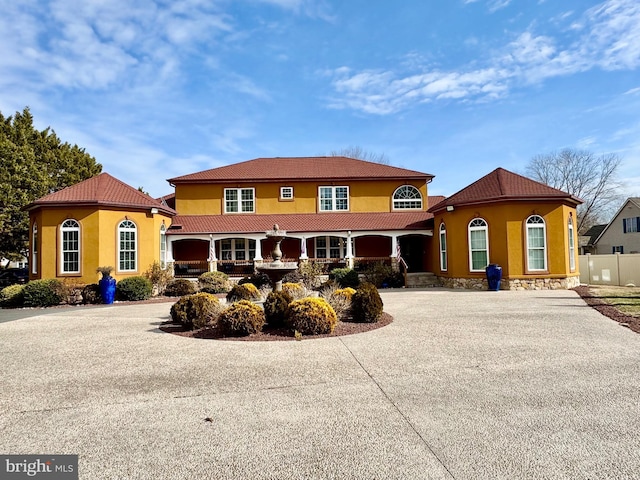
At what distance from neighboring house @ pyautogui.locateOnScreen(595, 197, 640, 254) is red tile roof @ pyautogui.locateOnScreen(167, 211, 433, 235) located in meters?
23.4

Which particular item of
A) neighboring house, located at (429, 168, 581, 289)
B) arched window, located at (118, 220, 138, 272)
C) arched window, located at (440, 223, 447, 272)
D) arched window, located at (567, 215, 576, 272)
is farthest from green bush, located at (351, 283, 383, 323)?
arched window, located at (567, 215, 576, 272)

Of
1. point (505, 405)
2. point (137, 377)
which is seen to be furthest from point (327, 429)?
point (137, 377)

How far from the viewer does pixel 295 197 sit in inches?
955

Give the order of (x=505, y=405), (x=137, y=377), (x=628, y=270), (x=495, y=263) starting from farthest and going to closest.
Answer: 1. (x=628, y=270)
2. (x=495, y=263)
3. (x=137, y=377)
4. (x=505, y=405)

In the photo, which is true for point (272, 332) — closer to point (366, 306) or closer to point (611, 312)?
point (366, 306)

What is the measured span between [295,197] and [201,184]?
5806 millimetres

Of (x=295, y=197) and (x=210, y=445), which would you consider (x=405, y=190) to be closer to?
(x=295, y=197)

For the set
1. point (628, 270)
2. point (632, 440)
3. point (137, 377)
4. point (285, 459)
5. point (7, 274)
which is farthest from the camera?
point (7, 274)

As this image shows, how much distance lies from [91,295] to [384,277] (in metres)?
13.3

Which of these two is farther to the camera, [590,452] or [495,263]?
[495,263]

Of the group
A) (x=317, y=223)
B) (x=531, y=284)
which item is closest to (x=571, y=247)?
(x=531, y=284)

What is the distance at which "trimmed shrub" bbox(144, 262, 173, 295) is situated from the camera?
17875 millimetres

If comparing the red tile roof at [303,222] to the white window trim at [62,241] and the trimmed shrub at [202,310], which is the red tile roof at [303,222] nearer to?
the white window trim at [62,241]

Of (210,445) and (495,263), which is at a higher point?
(495,263)
